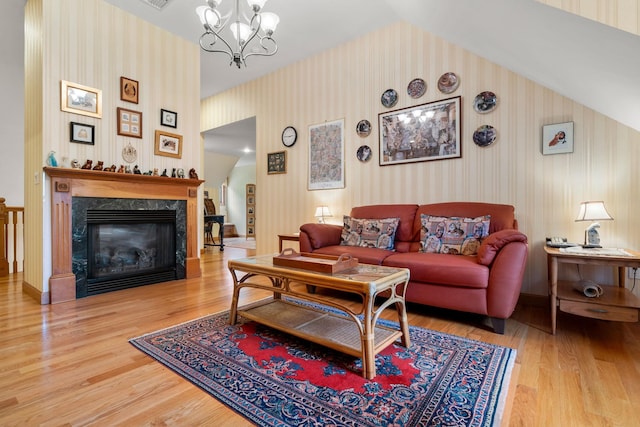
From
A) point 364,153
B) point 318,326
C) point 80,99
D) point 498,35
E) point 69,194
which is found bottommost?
point 318,326

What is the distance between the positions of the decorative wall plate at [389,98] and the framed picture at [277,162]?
5.63ft

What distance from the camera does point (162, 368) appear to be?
1604mm

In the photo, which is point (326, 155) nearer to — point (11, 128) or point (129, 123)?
point (129, 123)

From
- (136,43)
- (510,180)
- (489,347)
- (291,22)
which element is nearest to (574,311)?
(489,347)

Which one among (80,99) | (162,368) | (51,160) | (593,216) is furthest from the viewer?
(80,99)

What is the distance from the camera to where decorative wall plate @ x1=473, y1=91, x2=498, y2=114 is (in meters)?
2.93

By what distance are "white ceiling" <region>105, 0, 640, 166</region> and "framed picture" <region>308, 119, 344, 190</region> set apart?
111 centimetres

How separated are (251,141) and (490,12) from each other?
5861 mm

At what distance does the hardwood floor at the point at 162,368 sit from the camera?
1.24 metres

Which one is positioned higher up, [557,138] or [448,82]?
[448,82]

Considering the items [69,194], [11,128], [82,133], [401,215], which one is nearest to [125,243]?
[69,194]

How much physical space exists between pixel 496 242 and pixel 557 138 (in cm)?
132

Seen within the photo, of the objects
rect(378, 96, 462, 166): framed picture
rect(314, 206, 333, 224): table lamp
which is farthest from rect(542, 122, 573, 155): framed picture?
rect(314, 206, 333, 224): table lamp

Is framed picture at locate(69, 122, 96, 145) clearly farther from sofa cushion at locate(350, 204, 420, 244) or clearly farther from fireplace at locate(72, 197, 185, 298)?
sofa cushion at locate(350, 204, 420, 244)
